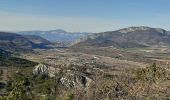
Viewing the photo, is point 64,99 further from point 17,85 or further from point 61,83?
point 61,83

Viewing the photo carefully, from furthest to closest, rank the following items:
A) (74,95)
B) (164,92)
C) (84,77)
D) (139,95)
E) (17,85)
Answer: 1. (84,77)
2. (17,85)
3. (74,95)
4. (164,92)
5. (139,95)

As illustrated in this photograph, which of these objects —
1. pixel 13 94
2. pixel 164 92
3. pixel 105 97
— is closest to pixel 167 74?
pixel 164 92

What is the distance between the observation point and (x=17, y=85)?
128 meters

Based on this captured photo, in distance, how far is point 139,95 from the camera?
101 m

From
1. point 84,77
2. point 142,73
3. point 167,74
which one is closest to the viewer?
point 167,74

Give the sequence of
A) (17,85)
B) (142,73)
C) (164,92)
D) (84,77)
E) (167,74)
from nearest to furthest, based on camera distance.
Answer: (164,92) → (17,85) → (167,74) → (142,73) → (84,77)

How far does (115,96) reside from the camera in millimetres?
103500

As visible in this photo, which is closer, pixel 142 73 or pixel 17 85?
pixel 17 85

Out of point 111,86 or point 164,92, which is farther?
point 111,86

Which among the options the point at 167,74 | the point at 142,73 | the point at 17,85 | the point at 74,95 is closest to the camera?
the point at 74,95

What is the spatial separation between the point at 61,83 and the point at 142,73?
40.2 metres

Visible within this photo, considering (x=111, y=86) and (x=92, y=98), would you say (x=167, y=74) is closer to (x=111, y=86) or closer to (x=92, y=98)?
(x=111, y=86)

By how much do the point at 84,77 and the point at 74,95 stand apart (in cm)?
7194

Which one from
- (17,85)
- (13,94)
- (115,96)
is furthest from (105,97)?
(17,85)
